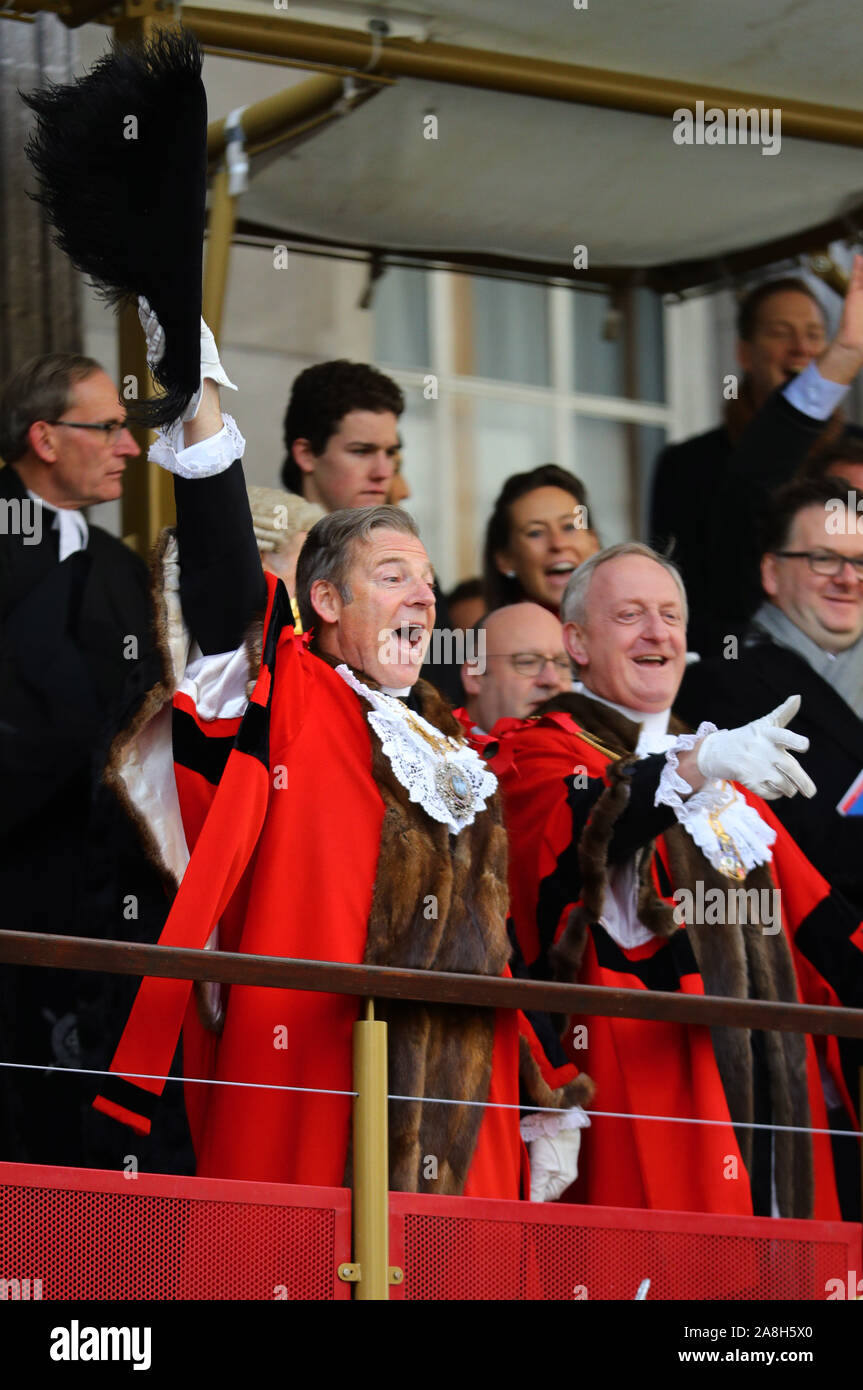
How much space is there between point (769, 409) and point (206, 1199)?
341 cm

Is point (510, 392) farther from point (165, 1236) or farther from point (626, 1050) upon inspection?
point (165, 1236)

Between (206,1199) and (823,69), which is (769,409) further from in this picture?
(206,1199)

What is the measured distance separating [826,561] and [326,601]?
1845 millimetres

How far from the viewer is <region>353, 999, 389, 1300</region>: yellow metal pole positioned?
4051 mm

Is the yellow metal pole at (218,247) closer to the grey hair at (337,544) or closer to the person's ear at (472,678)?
the person's ear at (472,678)

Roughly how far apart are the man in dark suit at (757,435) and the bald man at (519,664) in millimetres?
373

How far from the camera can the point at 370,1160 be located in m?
4.10

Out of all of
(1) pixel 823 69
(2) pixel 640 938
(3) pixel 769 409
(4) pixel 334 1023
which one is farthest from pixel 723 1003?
(1) pixel 823 69

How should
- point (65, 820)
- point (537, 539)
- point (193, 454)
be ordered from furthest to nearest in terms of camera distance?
1. point (537, 539)
2. point (65, 820)
3. point (193, 454)

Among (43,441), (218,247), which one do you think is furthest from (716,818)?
(218,247)

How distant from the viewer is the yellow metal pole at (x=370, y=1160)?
405 cm

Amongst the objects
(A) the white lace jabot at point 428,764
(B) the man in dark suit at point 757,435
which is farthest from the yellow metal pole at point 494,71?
(A) the white lace jabot at point 428,764

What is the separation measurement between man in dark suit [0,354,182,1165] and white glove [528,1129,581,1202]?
0.86 meters

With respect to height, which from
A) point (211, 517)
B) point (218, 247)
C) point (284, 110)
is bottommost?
point (211, 517)
